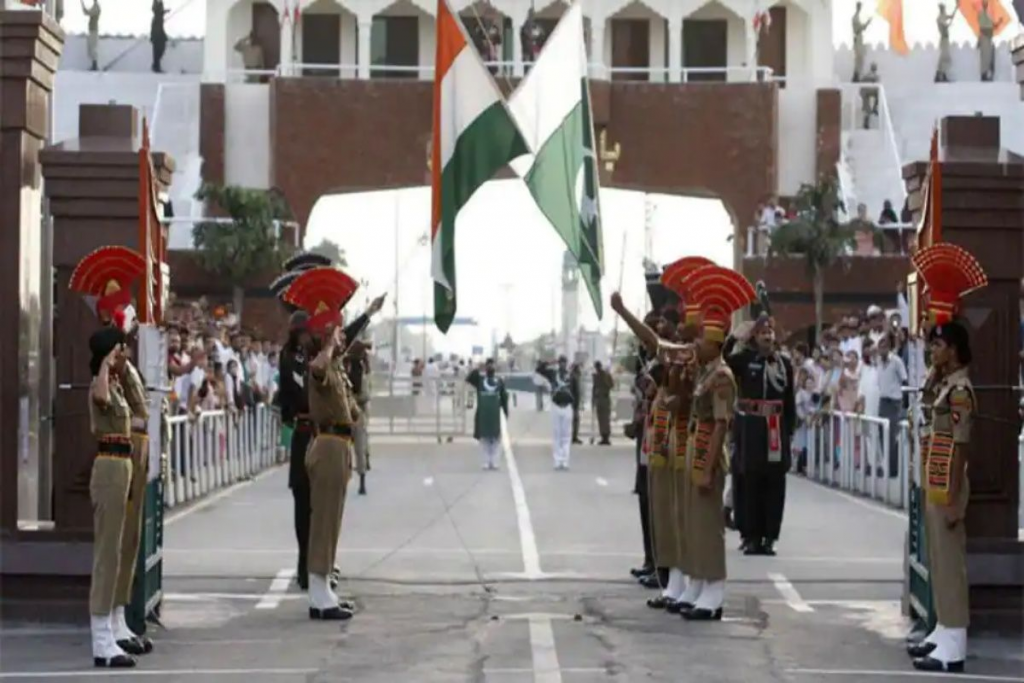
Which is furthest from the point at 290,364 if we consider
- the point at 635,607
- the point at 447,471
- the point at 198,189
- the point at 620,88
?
the point at 620,88

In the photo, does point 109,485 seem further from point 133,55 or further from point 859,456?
point 133,55

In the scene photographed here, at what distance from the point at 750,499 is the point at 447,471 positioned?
14.1 metres

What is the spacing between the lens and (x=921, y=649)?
1254cm

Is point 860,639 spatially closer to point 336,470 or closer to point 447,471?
point 336,470

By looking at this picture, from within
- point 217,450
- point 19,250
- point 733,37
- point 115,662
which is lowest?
point 115,662

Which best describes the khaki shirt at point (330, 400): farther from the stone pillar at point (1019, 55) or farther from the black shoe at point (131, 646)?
the stone pillar at point (1019, 55)

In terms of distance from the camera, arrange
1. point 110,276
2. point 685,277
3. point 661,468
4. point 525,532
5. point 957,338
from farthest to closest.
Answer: point 525,532 < point 661,468 < point 685,277 < point 110,276 < point 957,338

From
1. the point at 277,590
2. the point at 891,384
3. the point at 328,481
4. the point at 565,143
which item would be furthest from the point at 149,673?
the point at 891,384

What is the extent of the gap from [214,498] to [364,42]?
101 ft

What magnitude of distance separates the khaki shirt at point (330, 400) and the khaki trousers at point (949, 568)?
417 cm

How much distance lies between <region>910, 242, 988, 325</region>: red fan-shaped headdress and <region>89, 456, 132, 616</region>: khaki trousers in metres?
4.72

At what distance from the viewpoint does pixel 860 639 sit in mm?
13477

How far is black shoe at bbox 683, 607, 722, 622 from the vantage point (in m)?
14.3

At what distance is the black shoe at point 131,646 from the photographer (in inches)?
496
